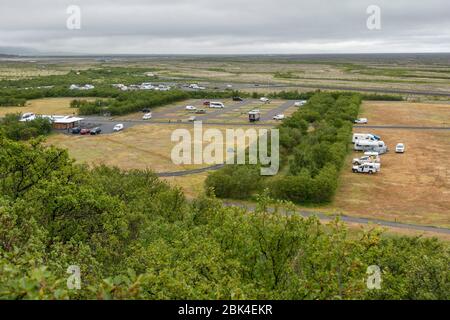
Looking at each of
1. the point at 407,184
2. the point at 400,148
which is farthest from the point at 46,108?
the point at 407,184

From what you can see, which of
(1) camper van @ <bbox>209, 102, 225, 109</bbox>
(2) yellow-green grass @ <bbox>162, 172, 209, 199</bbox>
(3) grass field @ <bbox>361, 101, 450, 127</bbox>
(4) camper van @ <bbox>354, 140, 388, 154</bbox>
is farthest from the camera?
(1) camper van @ <bbox>209, 102, 225, 109</bbox>

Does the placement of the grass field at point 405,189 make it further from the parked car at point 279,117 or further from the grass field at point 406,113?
the parked car at point 279,117

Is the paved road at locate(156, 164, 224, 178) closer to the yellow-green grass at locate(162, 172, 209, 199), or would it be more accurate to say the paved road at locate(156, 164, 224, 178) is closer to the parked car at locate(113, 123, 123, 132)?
the yellow-green grass at locate(162, 172, 209, 199)

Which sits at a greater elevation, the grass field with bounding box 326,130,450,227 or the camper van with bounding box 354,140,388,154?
the camper van with bounding box 354,140,388,154

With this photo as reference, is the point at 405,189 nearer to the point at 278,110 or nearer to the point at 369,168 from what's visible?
the point at 369,168

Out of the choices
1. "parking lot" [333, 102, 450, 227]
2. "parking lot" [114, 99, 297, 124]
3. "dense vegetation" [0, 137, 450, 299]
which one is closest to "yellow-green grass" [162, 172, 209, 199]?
"parking lot" [333, 102, 450, 227]

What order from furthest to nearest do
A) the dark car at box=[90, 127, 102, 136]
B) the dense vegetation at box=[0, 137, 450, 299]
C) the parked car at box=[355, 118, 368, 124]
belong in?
the parked car at box=[355, 118, 368, 124] → the dark car at box=[90, 127, 102, 136] → the dense vegetation at box=[0, 137, 450, 299]

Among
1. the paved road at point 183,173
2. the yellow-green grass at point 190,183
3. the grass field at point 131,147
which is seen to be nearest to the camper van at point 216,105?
the grass field at point 131,147
